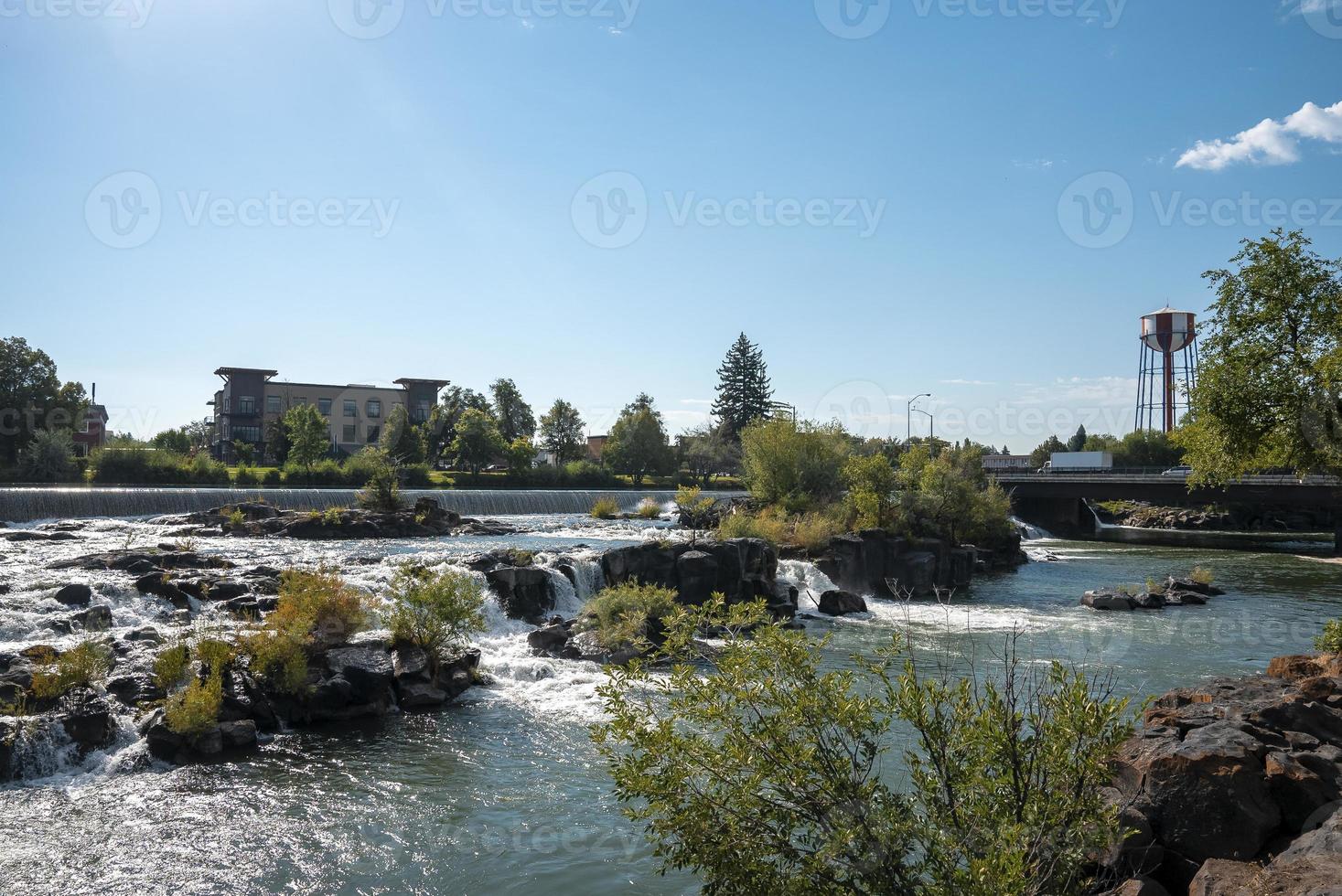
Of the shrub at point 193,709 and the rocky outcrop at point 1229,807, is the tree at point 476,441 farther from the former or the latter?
the rocky outcrop at point 1229,807

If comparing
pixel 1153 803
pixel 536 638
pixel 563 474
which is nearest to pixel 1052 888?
pixel 1153 803

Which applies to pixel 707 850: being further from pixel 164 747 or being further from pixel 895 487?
pixel 895 487

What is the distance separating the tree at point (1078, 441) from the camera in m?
140

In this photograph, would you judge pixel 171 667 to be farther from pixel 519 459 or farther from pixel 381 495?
pixel 519 459

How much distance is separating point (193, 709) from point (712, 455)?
254 feet

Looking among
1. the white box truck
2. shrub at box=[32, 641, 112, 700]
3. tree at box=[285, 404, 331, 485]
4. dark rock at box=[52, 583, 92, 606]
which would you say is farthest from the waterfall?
the white box truck

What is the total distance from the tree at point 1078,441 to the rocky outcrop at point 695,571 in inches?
5090

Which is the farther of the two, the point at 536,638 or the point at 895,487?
the point at 895,487

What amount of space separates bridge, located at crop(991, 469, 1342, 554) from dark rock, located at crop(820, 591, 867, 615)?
21.0 metres

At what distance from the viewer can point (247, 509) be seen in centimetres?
4253

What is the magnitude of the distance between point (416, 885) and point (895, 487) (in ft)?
102

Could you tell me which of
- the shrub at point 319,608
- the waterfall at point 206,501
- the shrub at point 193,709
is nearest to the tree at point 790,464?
the waterfall at point 206,501

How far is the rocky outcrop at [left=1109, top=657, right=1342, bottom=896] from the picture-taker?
6.92 m

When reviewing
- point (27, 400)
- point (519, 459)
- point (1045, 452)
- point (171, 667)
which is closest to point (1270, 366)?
point (171, 667)
